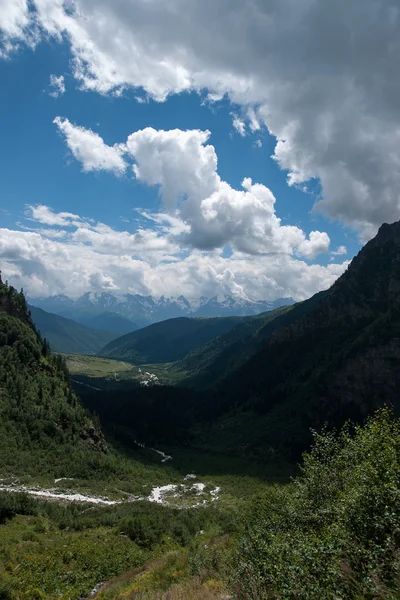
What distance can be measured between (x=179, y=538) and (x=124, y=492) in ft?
174

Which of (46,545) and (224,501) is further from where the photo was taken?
(224,501)

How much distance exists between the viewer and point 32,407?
117125 mm

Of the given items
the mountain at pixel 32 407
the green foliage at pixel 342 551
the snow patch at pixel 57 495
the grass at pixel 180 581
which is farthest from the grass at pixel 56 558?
the mountain at pixel 32 407

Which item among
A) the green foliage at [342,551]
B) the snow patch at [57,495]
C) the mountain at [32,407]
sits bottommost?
the snow patch at [57,495]

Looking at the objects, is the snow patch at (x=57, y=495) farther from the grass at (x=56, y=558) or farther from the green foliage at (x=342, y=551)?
the green foliage at (x=342, y=551)

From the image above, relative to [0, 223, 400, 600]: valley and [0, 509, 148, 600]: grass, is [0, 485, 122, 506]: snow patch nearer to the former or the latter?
[0, 223, 400, 600]: valley

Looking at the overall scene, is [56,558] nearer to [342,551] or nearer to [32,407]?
[342,551]

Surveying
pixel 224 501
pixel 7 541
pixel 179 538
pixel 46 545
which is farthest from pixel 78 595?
pixel 224 501

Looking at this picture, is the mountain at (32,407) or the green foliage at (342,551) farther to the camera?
the mountain at (32,407)

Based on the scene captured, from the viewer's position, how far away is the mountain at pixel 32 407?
103188 mm

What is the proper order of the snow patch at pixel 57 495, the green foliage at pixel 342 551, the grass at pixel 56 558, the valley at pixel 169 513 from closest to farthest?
the green foliage at pixel 342 551 < the valley at pixel 169 513 < the grass at pixel 56 558 < the snow patch at pixel 57 495

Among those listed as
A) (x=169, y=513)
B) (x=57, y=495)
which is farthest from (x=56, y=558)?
(x=57, y=495)

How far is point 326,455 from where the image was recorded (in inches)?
1575

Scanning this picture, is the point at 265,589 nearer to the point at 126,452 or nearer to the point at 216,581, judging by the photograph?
the point at 216,581
